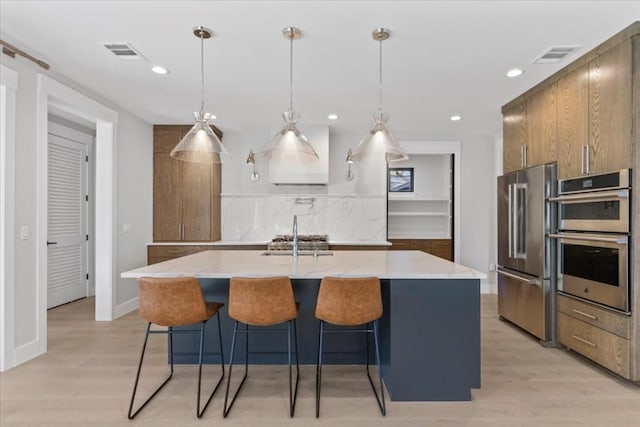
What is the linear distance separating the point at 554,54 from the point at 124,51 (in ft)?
11.4

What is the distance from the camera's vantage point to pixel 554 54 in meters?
2.87

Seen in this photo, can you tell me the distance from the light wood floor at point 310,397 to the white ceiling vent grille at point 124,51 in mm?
2542

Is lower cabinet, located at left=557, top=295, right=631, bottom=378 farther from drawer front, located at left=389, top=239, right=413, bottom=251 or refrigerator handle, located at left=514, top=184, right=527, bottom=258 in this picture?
drawer front, located at left=389, top=239, right=413, bottom=251

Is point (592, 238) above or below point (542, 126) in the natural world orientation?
below

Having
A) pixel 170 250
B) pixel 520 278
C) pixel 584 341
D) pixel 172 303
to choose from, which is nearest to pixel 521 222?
pixel 520 278

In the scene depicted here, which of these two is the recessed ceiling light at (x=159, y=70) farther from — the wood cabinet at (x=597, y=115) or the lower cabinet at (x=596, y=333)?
the lower cabinet at (x=596, y=333)

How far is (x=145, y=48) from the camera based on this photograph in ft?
9.10

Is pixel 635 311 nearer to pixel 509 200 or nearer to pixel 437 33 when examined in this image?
pixel 509 200

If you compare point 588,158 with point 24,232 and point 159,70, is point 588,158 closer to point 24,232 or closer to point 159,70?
point 159,70

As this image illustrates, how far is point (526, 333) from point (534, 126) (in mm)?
2127

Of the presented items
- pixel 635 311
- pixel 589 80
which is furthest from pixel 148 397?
pixel 589 80

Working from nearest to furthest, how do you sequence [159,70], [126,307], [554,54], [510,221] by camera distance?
[554,54] → [159,70] → [510,221] → [126,307]

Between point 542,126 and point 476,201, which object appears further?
point 476,201

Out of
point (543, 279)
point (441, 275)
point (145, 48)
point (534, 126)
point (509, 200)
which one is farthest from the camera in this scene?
point (509, 200)
